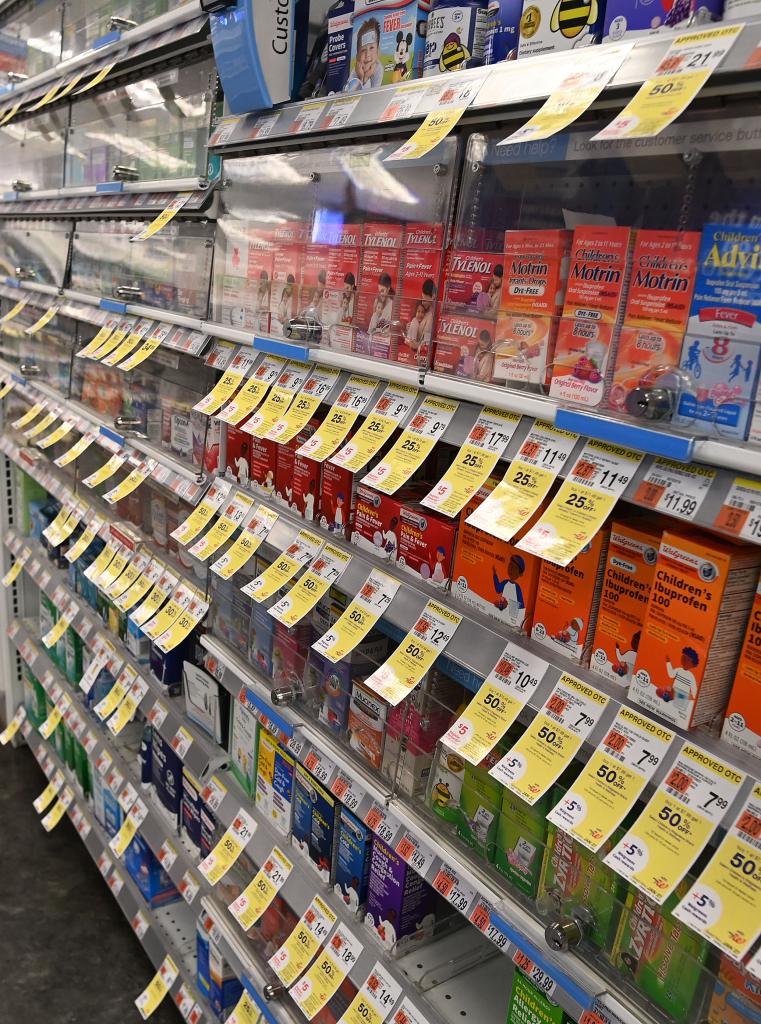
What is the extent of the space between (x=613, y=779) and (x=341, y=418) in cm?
85

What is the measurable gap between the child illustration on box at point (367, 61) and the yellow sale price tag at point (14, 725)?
359 cm

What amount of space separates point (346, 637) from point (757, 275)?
91cm

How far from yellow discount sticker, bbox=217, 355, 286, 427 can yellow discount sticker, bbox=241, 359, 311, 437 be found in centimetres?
2

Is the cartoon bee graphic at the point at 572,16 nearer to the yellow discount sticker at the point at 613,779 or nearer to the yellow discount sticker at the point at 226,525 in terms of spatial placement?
the yellow discount sticker at the point at 613,779

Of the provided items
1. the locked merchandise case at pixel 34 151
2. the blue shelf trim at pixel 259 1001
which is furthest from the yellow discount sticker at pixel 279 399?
the locked merchandise case at pixel 34 151

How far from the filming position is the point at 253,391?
1907 millimetres

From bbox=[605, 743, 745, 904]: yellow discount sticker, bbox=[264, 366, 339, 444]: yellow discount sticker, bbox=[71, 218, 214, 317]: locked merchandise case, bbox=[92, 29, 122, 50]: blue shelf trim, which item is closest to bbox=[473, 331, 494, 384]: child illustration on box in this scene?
bbox=[264, 366, 339, 444]: yellow discount sticker

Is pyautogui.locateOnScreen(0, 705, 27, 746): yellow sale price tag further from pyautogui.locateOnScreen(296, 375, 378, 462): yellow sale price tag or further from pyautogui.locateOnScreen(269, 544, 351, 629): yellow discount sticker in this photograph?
pyautogui.locateOnScreen(296, 375, 378, 462): yellow sale price tag

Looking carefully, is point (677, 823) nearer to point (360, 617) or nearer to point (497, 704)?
point (497, 704)

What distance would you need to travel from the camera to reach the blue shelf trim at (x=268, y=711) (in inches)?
74.5

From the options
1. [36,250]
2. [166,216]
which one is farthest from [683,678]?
[36,250]

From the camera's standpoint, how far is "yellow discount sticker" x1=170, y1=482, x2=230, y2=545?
2.07 m

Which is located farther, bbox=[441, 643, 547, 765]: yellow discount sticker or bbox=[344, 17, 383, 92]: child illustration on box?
bbox=[344, 17, 383, 92]: child illustration on box

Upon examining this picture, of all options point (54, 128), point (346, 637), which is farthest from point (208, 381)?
point (54, 128)
